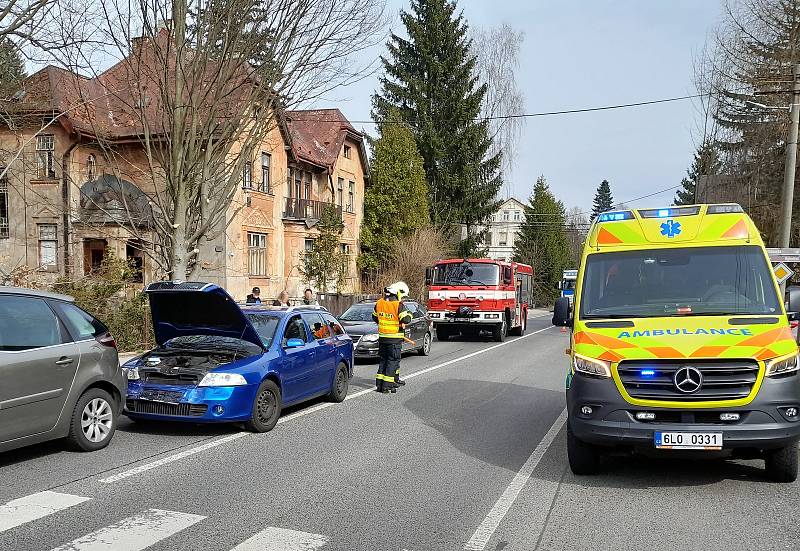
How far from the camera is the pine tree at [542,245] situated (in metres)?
66.1

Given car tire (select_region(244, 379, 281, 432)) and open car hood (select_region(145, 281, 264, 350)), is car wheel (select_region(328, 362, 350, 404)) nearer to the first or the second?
car tire (select_region(244, 379, 281, 432))

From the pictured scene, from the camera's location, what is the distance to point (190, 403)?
7.97 meters

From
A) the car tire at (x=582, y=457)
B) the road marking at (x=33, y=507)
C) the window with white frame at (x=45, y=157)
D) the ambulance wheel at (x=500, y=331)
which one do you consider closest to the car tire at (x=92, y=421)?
the road marking at (x=33, y=507)

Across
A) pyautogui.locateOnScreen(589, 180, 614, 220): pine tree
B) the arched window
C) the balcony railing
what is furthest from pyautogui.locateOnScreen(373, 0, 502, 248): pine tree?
pyautogui.locateOnScreen(589, 180, 614, 220): pine tree

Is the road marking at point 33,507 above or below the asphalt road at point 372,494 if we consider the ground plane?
above

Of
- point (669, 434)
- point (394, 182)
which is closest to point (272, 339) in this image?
point (669, 434)

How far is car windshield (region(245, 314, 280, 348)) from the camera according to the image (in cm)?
920

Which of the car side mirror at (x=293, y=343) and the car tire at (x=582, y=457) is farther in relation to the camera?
the car side mirror at (x=293, y=343)

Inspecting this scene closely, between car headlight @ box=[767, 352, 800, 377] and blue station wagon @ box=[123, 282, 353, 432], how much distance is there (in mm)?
5407

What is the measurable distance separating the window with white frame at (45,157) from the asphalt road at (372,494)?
21572mm

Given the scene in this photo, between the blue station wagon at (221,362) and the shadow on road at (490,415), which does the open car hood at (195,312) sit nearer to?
the blue station wagon at (221,362)

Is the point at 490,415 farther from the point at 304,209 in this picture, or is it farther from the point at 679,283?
the point at 304,209

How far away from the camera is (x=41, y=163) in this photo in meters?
27.0

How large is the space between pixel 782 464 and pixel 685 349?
1.43m
